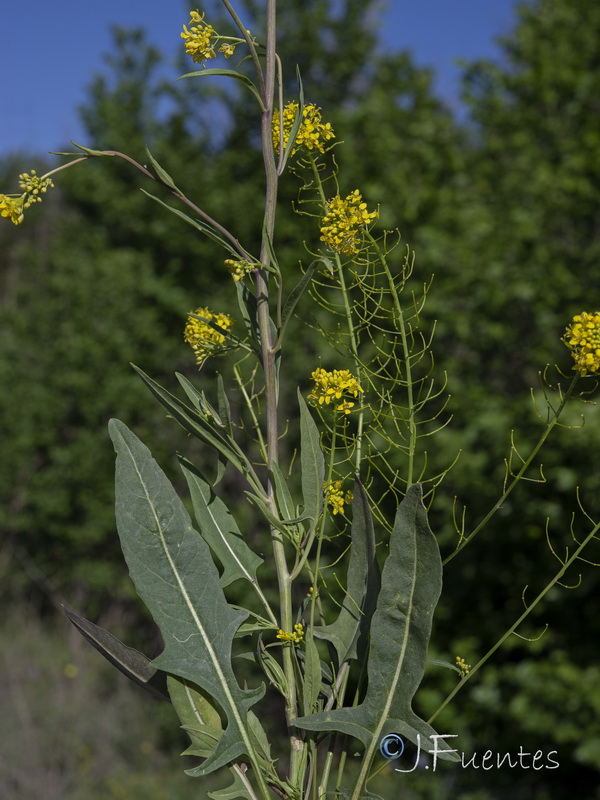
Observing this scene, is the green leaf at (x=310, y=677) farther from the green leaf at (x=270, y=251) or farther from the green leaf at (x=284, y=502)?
the green leaf at (x=270, y=251)

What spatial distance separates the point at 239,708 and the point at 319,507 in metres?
0.22

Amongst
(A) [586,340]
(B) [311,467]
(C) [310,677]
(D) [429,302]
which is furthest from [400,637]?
(D) [429,302]

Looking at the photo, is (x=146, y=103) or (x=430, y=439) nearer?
(x=430, y=439)

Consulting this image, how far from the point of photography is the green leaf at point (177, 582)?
0.78m

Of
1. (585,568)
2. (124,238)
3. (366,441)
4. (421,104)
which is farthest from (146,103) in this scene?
(366,441)

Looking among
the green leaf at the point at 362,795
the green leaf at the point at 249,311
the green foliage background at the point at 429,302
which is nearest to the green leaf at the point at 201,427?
the green leaf at the point at 249,311

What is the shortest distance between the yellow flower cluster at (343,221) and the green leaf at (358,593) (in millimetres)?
275

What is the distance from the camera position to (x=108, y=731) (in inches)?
177

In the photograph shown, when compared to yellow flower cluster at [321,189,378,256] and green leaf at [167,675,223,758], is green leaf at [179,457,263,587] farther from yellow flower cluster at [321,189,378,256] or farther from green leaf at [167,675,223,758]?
yellow flower cluster at [321,189,378,256]

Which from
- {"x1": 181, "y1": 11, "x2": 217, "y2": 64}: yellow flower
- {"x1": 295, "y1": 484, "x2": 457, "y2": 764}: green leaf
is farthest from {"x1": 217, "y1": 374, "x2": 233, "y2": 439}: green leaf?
{"x1": 181, "y1": 11, "x2": 217, "y2": 64}: yellow flower

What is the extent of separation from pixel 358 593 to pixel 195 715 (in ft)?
0.69

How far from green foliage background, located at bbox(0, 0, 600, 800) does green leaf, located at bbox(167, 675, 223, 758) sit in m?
1.62

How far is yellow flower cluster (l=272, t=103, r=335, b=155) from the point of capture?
2.99 ft

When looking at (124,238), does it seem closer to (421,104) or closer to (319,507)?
(421,104)
